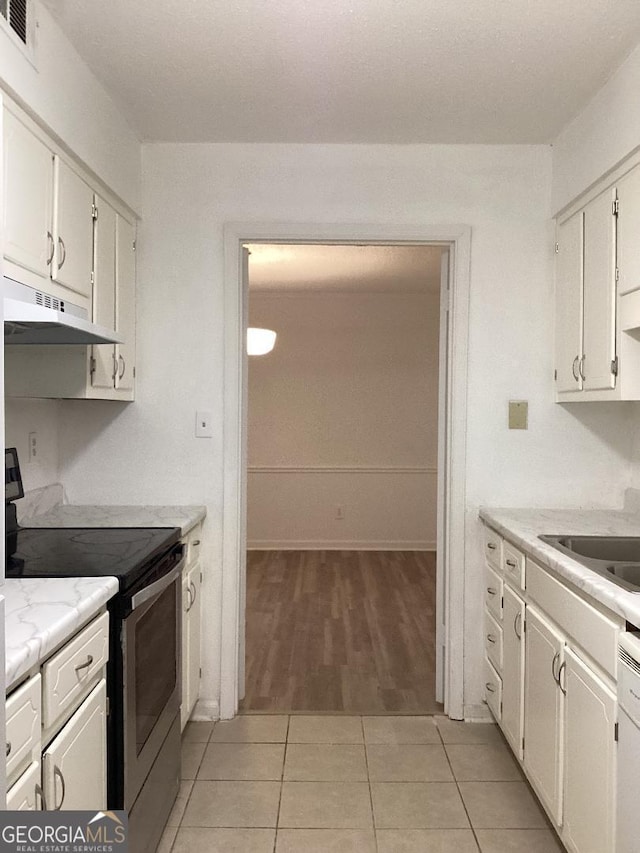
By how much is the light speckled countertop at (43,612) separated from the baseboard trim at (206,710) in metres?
1.55

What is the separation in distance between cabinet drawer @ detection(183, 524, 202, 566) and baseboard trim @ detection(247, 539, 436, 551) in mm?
3855

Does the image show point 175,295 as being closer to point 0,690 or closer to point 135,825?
point 135,825

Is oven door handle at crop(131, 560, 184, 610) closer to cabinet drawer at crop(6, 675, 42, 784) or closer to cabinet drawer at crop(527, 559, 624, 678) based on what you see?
cabinet drawer at crop(6, 675, 42, 784)

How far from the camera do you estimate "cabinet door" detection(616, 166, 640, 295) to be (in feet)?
7.66

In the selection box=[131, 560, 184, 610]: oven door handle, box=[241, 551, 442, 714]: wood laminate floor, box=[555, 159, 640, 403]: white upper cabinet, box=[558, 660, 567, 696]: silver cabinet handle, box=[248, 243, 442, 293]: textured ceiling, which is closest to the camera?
box=[131, 560, 184, 610]: oven door handle

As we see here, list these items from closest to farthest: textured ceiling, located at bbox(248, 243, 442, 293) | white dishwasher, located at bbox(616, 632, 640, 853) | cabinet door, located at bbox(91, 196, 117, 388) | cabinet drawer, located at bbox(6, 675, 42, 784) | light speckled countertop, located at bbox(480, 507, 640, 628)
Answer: cabinet drawer, located at bbox(6, 675, 42, 784) < white dishwasher, located at bbox(616, 632, 640, 853) < light speckled countertop, located at bbox(480, 507, 640, 628) < cabinet door, located at bbox(91, 196, 117, 388) < textured ceiling, located at bbox(248, 243, 442, 293)

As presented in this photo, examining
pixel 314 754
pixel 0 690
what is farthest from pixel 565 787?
pixel 0 690

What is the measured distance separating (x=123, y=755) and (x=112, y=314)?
1.65 m

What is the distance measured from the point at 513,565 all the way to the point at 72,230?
193 cm

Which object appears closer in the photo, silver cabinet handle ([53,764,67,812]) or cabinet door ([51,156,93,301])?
silver cabinet handle ([53,764,67,812])

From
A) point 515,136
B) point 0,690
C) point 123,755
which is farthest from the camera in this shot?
point 515,136

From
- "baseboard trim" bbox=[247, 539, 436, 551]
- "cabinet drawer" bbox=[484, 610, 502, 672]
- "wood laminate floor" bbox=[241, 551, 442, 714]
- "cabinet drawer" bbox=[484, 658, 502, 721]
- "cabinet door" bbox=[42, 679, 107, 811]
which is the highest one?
"cabinet door" bbox=[42, 679, 107, 811]

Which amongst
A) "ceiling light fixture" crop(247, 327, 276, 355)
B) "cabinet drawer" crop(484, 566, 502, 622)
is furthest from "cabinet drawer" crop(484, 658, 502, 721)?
"ceiling light fixture" crop(247, 327, 276, 355)

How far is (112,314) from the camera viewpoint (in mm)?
2846
